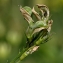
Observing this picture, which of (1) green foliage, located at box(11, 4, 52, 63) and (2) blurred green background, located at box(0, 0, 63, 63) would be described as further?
(2) blurred green background, located at box(0, 0, 63, 63)

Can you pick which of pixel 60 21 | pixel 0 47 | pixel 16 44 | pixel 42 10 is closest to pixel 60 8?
pixel 60 21

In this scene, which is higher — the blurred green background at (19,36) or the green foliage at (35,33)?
the green foliage at (35,33)

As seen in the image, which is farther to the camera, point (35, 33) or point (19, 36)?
point (19, 36)

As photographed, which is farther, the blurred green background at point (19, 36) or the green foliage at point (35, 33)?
the blurred green background at point (19, 36)

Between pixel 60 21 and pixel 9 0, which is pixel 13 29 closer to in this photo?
pixel 9 0

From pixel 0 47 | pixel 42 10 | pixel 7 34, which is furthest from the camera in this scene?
pixel 7 34

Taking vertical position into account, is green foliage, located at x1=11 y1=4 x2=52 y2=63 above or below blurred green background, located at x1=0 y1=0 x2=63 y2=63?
above

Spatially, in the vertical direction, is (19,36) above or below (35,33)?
below

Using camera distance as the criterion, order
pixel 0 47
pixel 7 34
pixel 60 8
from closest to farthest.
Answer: pixel 0 47 → pixel 7 34 → pixel 60 8
